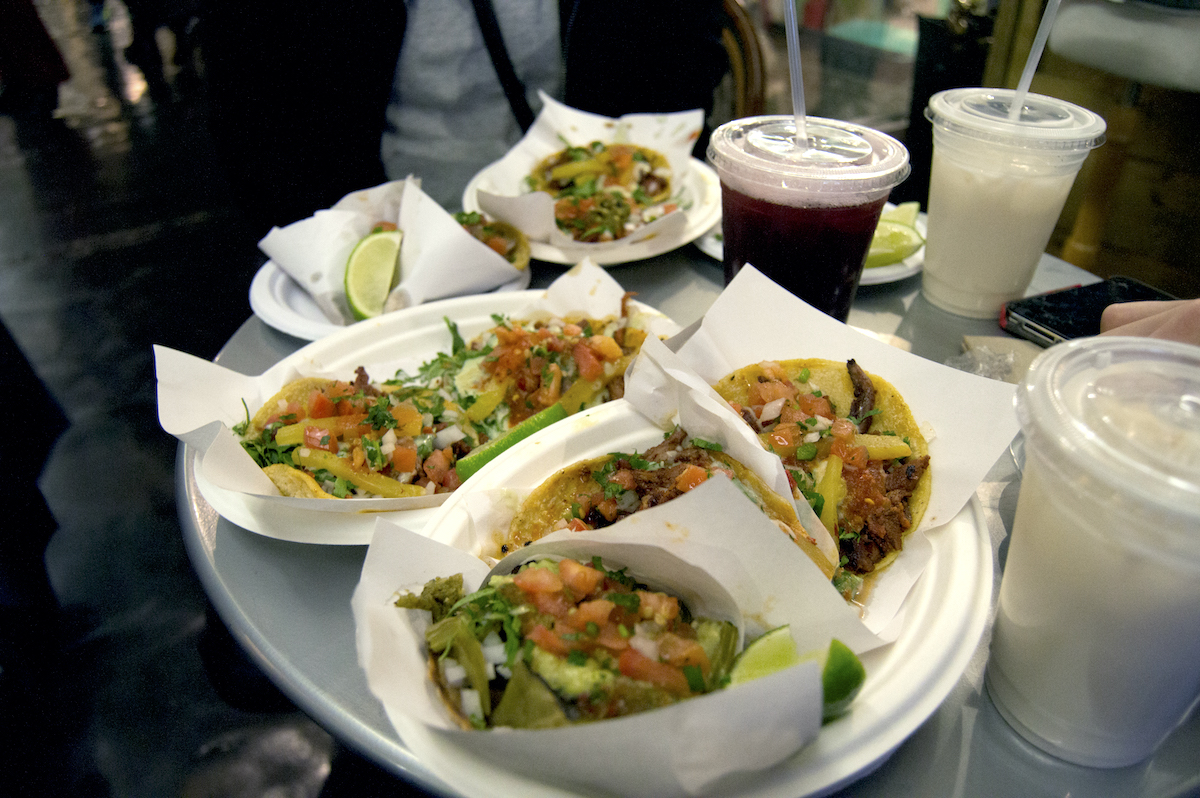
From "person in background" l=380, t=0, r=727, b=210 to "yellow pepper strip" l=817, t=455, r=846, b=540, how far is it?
263 centimetres

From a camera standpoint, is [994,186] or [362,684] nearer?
[362,684]

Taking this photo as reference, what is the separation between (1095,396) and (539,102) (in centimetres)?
377

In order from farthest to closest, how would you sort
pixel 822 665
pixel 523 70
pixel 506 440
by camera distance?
pixel 523 70 < pixel 506 440 < pixel 822 665

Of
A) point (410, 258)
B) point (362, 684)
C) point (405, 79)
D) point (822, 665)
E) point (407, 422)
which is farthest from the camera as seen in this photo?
point (405, 79)

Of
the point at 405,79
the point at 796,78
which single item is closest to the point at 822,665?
the point at 796,78

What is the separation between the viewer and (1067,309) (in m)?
1.91

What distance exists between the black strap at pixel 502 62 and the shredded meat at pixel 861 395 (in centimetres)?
262

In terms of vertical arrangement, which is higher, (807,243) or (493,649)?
(807,243)

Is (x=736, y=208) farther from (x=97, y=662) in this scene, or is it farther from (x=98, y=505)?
(x=98, y=505)

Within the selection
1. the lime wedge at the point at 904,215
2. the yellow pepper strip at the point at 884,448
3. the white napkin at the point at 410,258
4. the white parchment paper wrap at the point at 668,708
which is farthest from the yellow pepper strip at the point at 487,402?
the lime wedge at the point at 904,215

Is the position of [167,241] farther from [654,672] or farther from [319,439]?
[654,672]

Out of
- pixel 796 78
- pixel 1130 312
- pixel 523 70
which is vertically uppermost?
pixel 796 78

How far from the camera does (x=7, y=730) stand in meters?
2.74

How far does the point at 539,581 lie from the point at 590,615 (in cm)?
10
